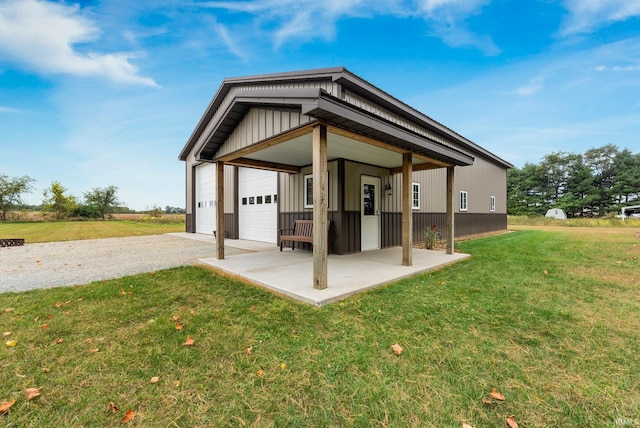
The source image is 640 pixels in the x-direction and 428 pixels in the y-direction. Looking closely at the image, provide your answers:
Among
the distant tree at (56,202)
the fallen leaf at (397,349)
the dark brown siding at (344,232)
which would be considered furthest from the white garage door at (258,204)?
the distant tree at (56,202)

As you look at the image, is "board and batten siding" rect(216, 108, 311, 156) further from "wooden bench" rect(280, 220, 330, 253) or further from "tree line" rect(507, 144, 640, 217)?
"tree line" rect(507, 144, 640, 217)

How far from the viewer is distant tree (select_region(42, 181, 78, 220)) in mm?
29312

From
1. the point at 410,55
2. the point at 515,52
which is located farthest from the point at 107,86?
the point at 515,52

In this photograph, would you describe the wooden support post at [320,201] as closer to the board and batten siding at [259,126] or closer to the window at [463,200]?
the board and batten siding at [259,126]

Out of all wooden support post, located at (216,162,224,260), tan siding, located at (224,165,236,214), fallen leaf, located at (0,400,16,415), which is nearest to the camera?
fallen leaf, located at (0,400,16,415)

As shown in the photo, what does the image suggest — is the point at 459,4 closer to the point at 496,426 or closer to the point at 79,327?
the point at 496,426

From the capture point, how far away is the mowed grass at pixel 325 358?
165 cm

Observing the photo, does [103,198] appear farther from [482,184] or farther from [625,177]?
[625,177]

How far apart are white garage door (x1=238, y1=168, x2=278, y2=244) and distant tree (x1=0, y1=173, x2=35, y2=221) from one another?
30.3m

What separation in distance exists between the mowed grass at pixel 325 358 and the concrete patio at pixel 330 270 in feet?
0.85

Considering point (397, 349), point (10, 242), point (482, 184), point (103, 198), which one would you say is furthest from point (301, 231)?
point (103, 198)

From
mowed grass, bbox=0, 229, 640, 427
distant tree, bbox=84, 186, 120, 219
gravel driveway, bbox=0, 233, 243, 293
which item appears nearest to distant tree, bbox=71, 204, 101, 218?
distant tree, bbox=84, 186, 120, 219

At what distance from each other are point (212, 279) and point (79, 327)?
2016mm

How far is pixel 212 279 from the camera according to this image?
15.5 ft
